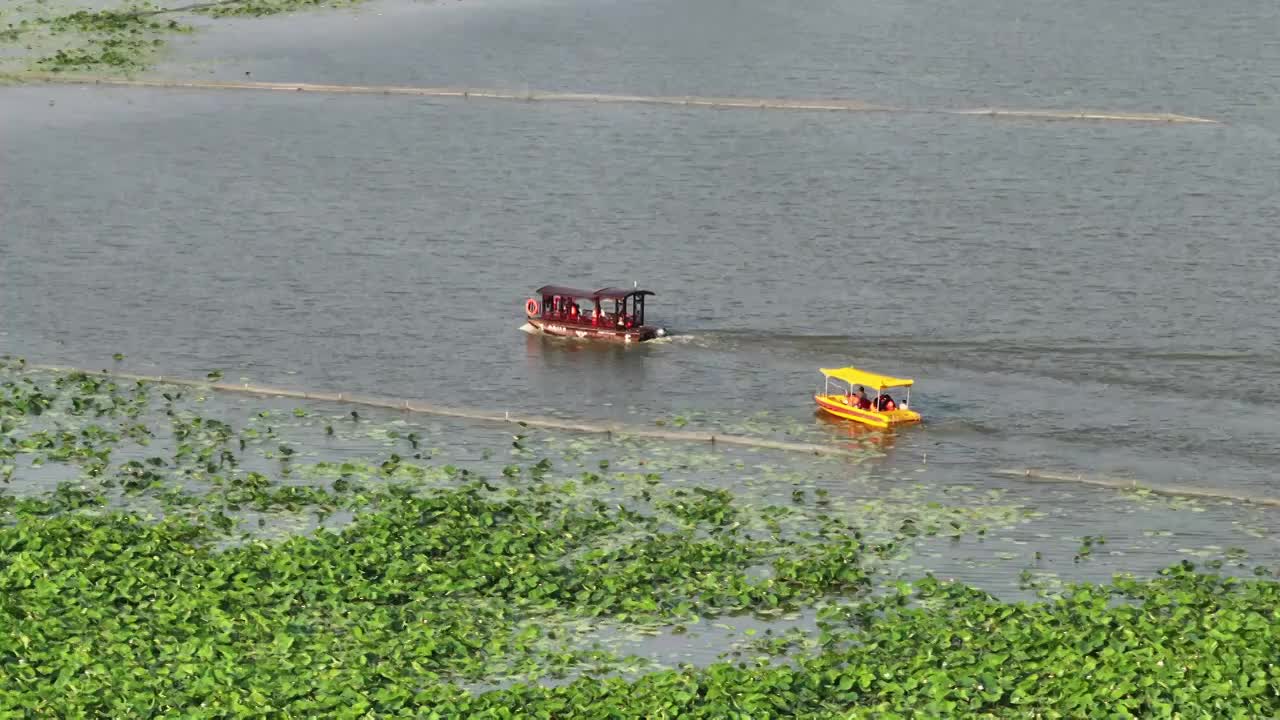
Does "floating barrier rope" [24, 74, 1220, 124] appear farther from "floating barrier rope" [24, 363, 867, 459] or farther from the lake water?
"floating barrier rope" [24, 363, 867, 459]

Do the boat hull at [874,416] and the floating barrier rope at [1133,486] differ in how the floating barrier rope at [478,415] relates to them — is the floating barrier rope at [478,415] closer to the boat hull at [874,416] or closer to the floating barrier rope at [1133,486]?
the boat hull at [874,416]

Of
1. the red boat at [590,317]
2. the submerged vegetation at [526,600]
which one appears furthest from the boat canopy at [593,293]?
the submerged vegetation at [526,600]

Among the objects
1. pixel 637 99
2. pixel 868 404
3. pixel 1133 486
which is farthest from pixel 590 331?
pixel 637 99

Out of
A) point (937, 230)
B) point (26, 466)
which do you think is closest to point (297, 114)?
point (937, 230)

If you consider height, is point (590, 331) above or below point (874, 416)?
above

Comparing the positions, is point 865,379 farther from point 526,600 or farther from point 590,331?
point 526,600

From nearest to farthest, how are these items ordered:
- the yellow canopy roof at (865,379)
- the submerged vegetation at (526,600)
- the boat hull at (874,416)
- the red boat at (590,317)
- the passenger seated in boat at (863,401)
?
1. the submerged vegetation at (526,600)
2. the boat hull at (874,416)
3. the yellow canopy roof at (865,379)
4. the passenger seated in boat at (863,401)
5. the red boat at (590,317)

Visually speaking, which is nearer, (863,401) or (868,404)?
(868,404)
